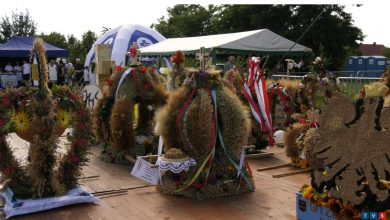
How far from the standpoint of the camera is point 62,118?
245 inches

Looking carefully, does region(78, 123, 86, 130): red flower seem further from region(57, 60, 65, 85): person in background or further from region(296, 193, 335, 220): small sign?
region(57, 60, 65, 85): person in background

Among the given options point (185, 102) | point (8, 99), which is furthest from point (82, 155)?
point (185, 102)

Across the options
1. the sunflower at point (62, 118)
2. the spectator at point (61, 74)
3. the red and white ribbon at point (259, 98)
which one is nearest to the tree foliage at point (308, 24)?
the spectator at point (61, 74)

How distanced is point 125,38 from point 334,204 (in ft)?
57.6

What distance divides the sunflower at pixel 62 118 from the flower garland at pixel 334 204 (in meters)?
3.33

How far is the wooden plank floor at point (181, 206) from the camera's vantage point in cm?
544

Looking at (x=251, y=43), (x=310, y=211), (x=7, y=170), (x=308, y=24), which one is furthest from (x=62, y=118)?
(x=308, y=24)

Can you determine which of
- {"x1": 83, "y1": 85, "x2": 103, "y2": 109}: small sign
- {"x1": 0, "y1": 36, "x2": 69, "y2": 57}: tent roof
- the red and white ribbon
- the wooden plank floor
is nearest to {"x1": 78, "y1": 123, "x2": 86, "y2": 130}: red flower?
the wooden plank floor

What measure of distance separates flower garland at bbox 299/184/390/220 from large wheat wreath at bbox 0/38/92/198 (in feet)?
9.67

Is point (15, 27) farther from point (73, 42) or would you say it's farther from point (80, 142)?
point (80, 142)

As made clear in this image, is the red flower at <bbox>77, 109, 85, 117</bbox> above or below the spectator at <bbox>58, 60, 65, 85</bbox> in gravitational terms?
below

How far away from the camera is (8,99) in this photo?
18.7 feet

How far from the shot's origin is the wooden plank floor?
5441 millimetres

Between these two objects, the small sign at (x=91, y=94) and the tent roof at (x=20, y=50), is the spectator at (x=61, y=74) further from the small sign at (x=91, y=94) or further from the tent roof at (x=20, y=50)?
the small sign at (x=91, y=94)
